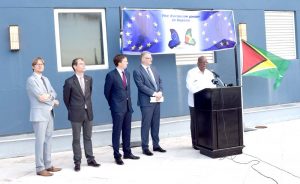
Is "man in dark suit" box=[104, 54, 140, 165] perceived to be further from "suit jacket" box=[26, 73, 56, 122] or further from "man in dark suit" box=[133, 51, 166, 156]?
"suit jacket" box=[26, 73, 56, 122]

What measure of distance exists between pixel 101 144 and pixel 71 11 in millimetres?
2824

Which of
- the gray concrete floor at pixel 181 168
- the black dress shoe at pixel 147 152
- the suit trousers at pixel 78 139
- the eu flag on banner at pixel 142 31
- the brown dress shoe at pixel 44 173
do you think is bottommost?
the gray concrete floor at pixel 181 168

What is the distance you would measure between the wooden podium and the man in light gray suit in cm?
247

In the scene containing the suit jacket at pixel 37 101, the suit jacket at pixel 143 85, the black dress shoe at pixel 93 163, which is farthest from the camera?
the suit jacket at pixel 143 85

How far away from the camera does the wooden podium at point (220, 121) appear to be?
697 cm

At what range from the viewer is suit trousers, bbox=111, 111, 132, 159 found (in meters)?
6.85

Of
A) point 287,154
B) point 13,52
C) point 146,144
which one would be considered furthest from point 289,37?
point 13,52

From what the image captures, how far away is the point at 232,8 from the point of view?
10.8 metres

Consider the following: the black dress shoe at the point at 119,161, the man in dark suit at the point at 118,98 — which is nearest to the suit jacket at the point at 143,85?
the man in dark suit at the point at 118,98

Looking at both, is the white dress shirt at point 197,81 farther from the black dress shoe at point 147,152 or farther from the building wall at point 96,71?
the building wall at point 96,71

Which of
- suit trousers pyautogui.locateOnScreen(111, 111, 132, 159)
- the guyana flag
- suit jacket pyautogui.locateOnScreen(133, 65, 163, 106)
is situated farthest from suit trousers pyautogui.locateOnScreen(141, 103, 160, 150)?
the guyana flag

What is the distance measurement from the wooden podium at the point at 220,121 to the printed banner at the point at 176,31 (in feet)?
7.64

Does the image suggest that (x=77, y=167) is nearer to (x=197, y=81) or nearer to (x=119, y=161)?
(x=119, y=161)

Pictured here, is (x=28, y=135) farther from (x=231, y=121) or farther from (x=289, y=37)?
(x=289, y=37)
